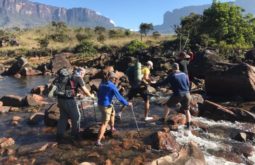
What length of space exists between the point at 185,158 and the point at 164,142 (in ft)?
5.37

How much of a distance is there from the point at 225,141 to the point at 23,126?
7.93m

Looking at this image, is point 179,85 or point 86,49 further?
point 86,49

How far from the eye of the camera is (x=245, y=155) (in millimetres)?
11836

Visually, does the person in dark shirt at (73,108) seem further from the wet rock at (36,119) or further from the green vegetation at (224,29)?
the green vegetation at (224,29)

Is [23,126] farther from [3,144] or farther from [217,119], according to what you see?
[217,119]

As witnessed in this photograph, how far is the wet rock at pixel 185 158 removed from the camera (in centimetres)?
1025

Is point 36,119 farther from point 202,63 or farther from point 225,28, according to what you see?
point 225,28

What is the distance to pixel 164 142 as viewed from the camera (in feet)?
39.3

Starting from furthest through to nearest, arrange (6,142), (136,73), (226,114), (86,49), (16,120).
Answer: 1. (86,49)
2. (16,120)
3. (226,114)
4. (136,73)
5. (6,142)

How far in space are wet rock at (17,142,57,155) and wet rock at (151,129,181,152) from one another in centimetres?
324

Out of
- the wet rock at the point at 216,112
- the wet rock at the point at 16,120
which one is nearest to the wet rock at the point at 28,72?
the wet rock at the point at 16,120

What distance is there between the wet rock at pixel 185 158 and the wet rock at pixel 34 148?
12.7ft

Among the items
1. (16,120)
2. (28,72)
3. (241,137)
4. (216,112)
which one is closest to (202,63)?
(216,112)

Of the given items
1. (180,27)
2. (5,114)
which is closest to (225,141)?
(5,114)
